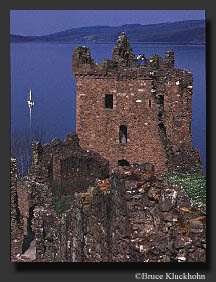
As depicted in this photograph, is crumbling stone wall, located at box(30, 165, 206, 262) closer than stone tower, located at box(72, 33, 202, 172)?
Yes

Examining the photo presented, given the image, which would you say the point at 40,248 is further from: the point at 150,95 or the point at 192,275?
the point at 150,95

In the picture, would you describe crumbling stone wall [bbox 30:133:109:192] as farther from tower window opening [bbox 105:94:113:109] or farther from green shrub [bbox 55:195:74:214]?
tower window opening [bbox 105:94:113:109]

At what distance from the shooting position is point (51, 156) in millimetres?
44125

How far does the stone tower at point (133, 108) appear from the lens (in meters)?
46.4

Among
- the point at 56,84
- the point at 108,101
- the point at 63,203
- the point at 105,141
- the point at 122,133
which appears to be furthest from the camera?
the point at 56,84

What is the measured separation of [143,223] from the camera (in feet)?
69.2

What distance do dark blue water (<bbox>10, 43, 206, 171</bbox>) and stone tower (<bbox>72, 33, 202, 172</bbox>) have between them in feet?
2.33

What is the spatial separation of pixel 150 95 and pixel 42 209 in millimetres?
16569

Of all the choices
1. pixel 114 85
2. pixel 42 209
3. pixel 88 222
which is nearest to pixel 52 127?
pixel 114 85

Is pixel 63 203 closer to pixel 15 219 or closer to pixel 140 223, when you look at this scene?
pixel 15 219

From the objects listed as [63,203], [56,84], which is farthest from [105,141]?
[63,203]

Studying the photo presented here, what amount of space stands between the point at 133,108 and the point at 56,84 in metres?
9.75

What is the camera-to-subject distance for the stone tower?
46.4m

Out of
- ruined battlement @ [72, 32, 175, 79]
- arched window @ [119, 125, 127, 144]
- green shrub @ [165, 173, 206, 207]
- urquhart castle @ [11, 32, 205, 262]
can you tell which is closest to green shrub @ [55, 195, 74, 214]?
urquhart castle @ [11, 32, 205, 262]
